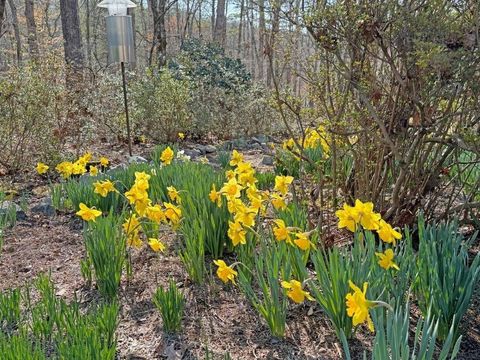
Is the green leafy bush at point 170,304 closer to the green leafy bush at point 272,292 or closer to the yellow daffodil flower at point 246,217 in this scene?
the green leafy bush at point 272,292

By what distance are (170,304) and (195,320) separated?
0.25 meters

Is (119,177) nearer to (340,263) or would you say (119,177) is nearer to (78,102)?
(340,263)

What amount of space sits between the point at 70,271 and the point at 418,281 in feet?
6.33

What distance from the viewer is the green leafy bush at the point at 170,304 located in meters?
1.91

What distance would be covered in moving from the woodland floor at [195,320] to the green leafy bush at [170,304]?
3.3 inches

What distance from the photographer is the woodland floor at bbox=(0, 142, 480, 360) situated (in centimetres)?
191

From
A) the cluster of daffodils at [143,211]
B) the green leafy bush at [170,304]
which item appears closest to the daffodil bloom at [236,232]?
the green leafy bush at [170,304]

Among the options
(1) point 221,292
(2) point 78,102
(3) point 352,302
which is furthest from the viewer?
(2) point 78,102

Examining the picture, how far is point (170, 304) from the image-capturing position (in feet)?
6.30

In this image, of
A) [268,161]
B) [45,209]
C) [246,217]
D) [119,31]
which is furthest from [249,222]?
[119,31]

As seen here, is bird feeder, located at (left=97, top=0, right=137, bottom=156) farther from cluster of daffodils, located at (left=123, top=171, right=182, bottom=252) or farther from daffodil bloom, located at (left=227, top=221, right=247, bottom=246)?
daffodil bloom, located at (left=227, top=221, right=247, bottom=246)

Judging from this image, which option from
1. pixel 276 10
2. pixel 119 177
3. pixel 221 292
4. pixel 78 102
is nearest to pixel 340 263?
pixel 221 292

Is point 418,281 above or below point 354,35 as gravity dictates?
below

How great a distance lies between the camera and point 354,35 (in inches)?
88.9
